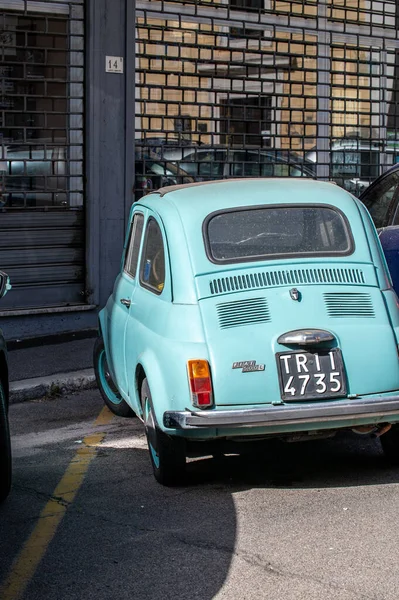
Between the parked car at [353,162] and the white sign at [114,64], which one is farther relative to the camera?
the parked car at [353,162]

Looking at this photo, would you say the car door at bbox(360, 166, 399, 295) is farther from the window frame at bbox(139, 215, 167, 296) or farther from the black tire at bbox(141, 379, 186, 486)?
the black tire at bbox(141, 379, 186, 486)

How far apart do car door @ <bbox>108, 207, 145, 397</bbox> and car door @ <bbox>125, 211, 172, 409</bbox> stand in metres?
0.15

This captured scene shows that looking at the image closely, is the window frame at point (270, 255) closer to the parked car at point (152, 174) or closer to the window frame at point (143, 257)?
the window frame at point (143, 257)

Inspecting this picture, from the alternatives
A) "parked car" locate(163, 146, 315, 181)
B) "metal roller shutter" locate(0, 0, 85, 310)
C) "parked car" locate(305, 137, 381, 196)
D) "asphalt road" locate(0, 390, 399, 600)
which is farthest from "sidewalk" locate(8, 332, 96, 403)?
"parked car" locate(305, 137, 381, 196)

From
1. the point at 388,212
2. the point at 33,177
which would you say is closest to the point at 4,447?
the point at 388,212

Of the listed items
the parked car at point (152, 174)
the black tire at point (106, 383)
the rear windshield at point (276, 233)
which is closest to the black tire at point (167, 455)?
the rear windshield at point (276, 233)

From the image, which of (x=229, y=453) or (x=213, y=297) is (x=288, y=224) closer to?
(x=213, y=297)

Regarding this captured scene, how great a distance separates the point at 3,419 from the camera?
5.66 metres

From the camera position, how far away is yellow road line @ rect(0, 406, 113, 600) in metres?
4.56

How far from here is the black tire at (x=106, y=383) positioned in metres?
7.99

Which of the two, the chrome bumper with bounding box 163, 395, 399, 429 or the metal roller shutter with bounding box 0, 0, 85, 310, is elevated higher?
the metal roller shutter with bounding box 0, 0, 85, 310

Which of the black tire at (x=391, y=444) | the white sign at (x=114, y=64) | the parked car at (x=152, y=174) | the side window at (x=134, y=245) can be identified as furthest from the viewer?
the parked car at (x=152, y=174)

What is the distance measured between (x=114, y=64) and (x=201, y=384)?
6751 millimetres

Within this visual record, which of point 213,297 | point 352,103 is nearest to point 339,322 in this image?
point 213,297
